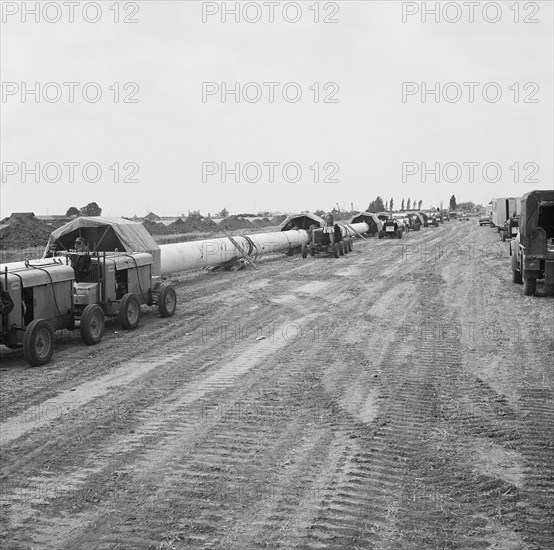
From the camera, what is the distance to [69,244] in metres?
16.4

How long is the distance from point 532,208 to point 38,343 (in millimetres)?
12654

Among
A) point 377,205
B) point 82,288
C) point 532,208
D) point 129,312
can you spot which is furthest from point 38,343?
point 377,205

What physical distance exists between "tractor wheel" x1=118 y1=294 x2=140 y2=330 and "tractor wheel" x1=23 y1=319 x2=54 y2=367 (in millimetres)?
2309

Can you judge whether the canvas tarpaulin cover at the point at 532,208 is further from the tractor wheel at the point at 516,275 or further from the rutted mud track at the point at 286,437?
the rutted mud track at the point at 286,437

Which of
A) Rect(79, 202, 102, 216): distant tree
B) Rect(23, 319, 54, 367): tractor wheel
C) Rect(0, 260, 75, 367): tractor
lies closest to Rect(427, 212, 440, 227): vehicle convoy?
Rect(79, 202, 102, 216): distant tree

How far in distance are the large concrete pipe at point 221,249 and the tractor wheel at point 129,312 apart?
19.7 feet

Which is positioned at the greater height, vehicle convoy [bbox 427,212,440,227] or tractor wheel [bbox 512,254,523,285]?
vehicle convoy [bbox 427,212,440,227]

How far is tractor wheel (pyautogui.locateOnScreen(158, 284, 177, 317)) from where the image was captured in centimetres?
1411

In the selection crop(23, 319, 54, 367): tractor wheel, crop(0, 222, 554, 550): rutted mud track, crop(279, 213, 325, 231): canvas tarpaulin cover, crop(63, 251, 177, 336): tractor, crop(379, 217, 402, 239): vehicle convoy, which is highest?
crop(279, 213, 325, 231): canvas tarpaulin cover

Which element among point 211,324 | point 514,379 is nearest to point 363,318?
point 211,324

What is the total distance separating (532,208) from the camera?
16.8 metres

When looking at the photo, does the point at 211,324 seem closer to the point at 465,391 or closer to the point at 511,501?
the point at 465,391

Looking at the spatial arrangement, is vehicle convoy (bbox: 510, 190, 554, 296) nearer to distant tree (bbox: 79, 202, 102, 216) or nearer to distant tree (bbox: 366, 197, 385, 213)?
distant tree (bbox: 79, 202, 102, 216)

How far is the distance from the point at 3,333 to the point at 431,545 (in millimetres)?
7425
